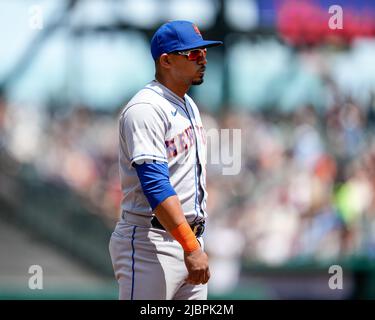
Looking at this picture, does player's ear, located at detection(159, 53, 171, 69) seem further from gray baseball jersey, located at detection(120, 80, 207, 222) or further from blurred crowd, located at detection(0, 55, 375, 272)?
blurred crowd, located at detection(0, 55, 375, 272)

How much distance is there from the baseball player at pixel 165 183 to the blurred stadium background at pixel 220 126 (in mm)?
4322

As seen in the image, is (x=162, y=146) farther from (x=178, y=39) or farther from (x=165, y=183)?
(x=178, y=39)

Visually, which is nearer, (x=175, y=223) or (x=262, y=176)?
(x=175, y=223)

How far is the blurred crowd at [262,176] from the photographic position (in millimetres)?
7543

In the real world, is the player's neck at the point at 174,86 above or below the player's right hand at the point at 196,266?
above

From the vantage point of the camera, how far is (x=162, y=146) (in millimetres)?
2896

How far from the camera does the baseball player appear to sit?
282 cm

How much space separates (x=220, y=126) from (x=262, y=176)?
548 millimetres

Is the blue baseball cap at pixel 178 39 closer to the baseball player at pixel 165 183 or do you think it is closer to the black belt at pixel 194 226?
the baseball player at pixel 165 183

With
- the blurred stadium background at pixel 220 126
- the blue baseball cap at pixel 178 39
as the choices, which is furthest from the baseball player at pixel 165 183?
the blurred stadium background at pixel 220 126

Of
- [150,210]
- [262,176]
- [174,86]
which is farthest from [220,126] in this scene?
[150,210]

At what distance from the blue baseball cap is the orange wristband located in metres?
0.59

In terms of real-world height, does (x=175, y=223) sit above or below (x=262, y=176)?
below
